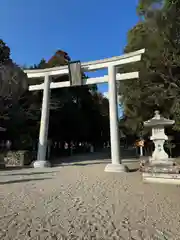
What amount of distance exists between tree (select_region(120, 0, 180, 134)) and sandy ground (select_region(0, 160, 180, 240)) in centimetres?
639

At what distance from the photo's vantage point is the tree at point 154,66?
32.5 ft

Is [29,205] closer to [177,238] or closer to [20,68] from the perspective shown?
A: [177,238]

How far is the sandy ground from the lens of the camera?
2678 mm

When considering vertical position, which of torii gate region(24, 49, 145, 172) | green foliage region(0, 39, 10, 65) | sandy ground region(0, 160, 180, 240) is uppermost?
green foliage region(0, 39, 10, 65)

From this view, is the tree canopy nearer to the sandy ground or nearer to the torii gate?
the torii gate

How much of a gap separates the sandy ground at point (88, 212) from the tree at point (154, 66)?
639cm

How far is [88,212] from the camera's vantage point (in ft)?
11.6

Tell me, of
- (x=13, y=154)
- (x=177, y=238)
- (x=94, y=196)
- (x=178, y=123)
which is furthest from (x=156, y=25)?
(x=13, y=154)

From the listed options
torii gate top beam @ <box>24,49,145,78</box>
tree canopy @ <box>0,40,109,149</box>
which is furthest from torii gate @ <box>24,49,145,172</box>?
tree canopy @ <box>0,40,109,149</box>

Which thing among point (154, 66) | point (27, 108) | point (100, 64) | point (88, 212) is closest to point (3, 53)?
point (27, 108)

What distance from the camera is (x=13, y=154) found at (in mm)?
12266

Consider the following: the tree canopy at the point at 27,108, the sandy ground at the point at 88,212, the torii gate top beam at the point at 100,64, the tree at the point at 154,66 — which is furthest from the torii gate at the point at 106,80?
the tree canopy at the point at 27,108

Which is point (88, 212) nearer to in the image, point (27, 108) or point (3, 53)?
point (27, 108)

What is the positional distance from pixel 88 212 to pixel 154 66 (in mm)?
A: 10492
